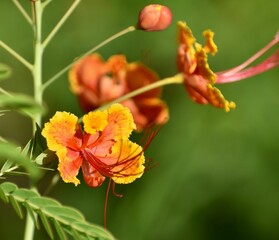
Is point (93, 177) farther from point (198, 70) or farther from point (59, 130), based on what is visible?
point (198, 70)

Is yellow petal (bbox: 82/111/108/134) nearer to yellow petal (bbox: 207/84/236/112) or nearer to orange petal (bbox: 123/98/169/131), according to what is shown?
yellow petal (bbox: 207/84/236/112)

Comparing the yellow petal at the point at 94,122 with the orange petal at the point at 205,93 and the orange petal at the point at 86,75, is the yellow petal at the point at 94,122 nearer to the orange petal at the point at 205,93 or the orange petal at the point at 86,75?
the orange petal at the point at 205,93

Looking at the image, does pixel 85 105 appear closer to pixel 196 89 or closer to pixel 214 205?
pixel 196 89

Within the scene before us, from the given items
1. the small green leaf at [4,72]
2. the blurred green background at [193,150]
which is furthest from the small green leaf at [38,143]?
the blurred green background at [193,150]

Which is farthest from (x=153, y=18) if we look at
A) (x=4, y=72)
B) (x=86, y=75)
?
(x=4, y=72)

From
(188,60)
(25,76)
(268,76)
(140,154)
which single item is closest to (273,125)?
(268,76)

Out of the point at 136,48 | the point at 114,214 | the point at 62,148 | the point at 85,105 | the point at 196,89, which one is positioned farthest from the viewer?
the point at 136,48
